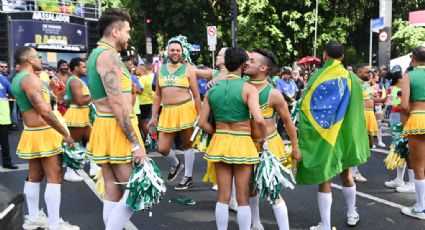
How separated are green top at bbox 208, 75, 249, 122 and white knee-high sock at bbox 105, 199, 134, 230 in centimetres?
105

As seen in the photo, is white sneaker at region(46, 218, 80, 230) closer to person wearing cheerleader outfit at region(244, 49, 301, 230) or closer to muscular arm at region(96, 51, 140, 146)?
muscular arm at region(96, 51, 140, 146)

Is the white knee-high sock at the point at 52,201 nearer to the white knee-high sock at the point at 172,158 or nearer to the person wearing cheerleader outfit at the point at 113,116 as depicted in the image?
the person wearing cheerleader outfit at the point at 113,116

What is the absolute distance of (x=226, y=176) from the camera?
4.00m

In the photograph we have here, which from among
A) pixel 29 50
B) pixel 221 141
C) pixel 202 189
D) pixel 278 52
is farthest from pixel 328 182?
pixel 278 52

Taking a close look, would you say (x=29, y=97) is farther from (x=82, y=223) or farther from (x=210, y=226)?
(x=210, y=226)

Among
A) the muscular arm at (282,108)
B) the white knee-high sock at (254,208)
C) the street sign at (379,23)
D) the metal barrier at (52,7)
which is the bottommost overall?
the white knee-high sock at (254,208)

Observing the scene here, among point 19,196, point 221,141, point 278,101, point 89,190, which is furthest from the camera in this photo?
point 89,190

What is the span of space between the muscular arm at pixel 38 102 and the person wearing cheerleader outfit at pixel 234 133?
1456 mm

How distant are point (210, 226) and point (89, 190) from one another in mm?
2292

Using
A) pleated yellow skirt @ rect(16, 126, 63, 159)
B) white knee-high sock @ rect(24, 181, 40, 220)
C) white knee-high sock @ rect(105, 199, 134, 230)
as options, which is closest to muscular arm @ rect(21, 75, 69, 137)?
pleated yellow skirt @ rect(16, 126, 63, 159)

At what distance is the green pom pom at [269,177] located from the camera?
3967 millimetres

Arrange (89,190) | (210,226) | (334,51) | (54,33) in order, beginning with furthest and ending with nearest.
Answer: (54,33) < (89,190) < (210,226) < (334,51)

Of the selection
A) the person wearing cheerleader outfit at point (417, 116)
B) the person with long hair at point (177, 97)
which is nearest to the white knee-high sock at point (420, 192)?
the person wearing cheerleader outfit at point (417, 116)

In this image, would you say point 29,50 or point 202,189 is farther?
point 202,189
